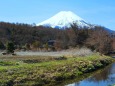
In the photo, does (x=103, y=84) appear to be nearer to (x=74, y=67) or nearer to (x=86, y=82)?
(x=86, y=82)

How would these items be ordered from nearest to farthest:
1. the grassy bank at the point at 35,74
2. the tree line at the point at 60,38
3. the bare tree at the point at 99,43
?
the grassy bank at the point at 35,74 < the bare tree at the point at 99,43 < the tree line at the point at 60,38

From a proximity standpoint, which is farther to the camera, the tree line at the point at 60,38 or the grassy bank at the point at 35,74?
the tree line at the point at 60,38

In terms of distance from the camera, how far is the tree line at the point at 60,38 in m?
71.8

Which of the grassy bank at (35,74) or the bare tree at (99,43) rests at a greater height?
the bare tree at (99,43)

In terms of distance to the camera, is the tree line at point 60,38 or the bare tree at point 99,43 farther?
the tree line at point 60,38

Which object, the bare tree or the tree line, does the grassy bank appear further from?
the bare tree

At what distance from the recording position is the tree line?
235 feet

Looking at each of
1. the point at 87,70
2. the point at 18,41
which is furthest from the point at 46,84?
→ the point at 18,41

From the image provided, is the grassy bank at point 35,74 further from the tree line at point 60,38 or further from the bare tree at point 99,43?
the bare tree at point 99,43

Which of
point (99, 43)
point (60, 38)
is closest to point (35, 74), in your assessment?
point (99, 43)

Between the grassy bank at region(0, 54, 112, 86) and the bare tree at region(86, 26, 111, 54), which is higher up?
the bare tree at region(86, 26, 111, 54)

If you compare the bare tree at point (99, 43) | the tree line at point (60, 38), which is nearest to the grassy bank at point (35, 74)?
the tree line at point (60, 38)

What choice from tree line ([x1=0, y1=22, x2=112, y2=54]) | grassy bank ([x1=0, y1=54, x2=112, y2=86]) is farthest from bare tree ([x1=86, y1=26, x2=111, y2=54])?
grassy bank ([x1=0, y1=54, x2=112, y2=86])

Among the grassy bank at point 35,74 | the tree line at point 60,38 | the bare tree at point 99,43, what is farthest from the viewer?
the tree line at point 60,38
